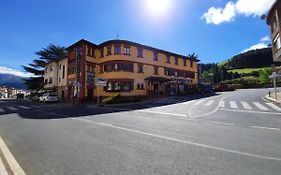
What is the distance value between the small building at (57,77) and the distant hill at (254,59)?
103206 mm

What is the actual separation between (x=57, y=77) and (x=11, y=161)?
43517 millimetres

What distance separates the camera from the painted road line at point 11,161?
439 cm

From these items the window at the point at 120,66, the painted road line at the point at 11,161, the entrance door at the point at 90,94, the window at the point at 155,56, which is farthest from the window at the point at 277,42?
the entrance door at the point at 90,94

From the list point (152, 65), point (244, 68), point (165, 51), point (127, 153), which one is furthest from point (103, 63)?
point (244, 68)

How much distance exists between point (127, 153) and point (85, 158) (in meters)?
1.14

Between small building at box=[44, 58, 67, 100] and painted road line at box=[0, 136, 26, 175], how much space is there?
117 ft

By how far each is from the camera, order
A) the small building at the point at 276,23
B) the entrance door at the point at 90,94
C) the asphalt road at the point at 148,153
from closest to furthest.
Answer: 1. the asphalt road at the point at 148,153
2. the small building at the point at 276,23
3. the entrance door at the point at 90,94

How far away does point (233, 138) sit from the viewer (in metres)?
7.18

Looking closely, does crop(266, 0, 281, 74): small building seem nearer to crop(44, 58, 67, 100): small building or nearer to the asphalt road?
the asphalt road

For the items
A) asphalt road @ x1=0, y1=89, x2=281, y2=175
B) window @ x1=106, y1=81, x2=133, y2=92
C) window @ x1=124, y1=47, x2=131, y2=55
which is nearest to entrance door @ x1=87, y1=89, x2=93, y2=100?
window @ x1=106, y1=81, x2=133, y2=92

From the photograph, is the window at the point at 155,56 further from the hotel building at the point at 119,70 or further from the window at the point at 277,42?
the window at the point at 277,42

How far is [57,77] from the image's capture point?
149 ft

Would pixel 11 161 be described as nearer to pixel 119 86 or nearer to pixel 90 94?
pixel 119 86

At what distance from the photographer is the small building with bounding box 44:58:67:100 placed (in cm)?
4155
